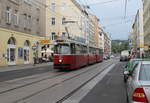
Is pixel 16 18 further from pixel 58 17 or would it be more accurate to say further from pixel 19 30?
pixel 58 17

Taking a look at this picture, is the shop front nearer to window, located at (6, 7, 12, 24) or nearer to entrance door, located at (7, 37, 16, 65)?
entrance door, located at (7, 37, 16, 65)

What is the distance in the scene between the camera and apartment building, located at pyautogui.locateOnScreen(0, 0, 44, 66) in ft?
113

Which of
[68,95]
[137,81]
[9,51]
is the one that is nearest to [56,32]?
[9,51]

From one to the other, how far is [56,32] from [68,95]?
5557 cm

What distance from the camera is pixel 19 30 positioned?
3916 cm

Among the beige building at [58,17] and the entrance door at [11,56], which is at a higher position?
the beige building at [58,17]

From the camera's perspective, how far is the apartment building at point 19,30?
34.3m

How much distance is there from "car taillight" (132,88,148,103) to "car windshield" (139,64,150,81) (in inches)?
22.5

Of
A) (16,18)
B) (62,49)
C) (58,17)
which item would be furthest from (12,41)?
(58,17)

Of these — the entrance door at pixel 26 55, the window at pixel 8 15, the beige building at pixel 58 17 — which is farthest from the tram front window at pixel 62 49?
the beige building at pixel 58 17

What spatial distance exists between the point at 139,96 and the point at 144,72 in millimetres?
1042

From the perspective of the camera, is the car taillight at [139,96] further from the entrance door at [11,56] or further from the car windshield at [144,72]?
the entrance door at [11,56]

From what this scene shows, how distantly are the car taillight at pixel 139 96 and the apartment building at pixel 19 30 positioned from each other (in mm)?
29705

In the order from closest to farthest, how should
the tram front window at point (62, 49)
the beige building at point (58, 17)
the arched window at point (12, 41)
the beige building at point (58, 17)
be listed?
the tram front window at point (62, 49)
the arched window at point (12, 41)
the beige building at point (58, 17)
the beige building at point (58, 17)
